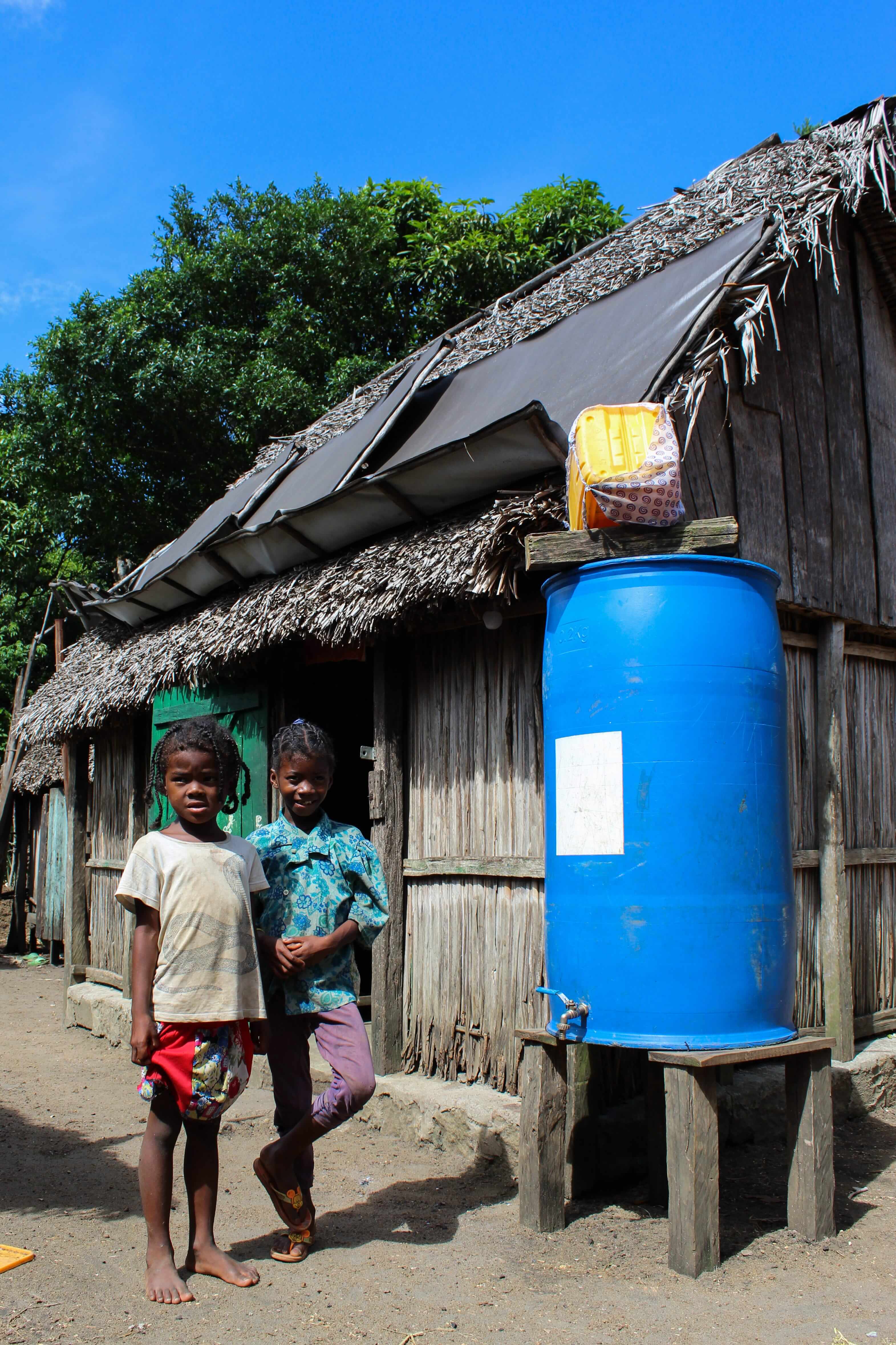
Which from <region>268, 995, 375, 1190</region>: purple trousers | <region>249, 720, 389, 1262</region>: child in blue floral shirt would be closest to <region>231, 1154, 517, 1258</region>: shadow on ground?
<region>249, 720, 389, 1262</region>: child in blue floral shirt

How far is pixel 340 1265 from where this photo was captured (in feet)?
10.0

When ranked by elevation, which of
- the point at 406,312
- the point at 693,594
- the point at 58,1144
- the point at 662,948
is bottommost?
the point at 58,1144

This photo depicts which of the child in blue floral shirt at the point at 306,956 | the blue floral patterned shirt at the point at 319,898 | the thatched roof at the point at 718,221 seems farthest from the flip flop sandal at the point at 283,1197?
the thatched roof at the point at 718,221

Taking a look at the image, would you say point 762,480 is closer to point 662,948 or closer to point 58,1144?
point 662,948

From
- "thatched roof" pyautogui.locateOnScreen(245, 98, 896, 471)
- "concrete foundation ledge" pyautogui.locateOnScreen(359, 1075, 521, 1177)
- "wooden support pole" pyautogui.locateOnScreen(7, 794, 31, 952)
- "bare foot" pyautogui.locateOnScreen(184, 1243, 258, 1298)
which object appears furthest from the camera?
"wooden support pole" pyautogui.locateOnScreen(7, 794, 31, 952)

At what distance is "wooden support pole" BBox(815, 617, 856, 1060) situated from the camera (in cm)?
470

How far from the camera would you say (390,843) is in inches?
189

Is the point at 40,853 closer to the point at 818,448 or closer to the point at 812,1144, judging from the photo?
the point at 818,448

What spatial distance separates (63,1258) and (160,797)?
3.63 metres

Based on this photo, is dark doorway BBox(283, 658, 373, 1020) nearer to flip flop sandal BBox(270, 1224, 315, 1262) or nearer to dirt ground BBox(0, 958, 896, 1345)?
dirt ground BBox(0, 958, 896, 1345)

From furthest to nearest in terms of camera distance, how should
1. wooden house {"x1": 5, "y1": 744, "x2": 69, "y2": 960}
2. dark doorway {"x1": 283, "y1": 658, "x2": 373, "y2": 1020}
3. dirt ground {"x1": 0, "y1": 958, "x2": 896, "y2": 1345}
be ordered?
wooden house {"x1": 5, "y1": 744, "x2": 69, "y2": 960}, dark doorway {"x1": 283, "y1": 658, "x2": 373, "y2": 1020}, dirt ground {"x1": 0, "y1": 958, "x2": 896, "y2": 1345}

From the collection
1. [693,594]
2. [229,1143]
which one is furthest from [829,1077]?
[229,1143]

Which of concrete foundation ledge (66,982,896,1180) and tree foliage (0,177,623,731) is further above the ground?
tree foliage (0,177,623,731)

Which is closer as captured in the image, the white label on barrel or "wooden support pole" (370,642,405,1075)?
the white label on barrel
